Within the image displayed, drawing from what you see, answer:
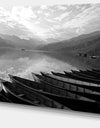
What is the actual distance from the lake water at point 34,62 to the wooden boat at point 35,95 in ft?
0.36

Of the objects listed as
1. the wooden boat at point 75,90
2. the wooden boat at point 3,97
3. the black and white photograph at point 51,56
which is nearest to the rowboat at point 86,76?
the black and white photograph at point 51,56

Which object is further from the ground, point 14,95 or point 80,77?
point 80,77

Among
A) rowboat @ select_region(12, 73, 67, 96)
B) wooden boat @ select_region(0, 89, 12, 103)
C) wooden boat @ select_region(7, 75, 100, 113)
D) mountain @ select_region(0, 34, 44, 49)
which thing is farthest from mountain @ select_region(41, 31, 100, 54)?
wooden boat @ select_region(0, 89, 12, 103)

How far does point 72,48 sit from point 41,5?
61cm

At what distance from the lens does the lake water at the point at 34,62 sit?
209 centimetres

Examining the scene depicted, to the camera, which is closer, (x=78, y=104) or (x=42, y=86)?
(x=78, y=104)

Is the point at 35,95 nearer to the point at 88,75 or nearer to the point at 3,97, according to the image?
the point at 3,97

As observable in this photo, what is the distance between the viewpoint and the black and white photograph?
2.00m

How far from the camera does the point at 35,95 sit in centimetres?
216

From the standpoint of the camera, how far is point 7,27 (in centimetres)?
242

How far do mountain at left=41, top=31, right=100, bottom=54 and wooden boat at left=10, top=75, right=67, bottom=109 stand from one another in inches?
17.5

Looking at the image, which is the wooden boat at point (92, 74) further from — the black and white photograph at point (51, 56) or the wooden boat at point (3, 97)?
the wooden boat at point (3, 97)

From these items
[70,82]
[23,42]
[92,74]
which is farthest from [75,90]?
[23,42]

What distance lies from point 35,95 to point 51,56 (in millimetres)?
425
